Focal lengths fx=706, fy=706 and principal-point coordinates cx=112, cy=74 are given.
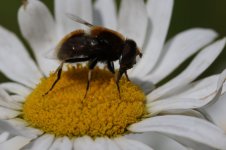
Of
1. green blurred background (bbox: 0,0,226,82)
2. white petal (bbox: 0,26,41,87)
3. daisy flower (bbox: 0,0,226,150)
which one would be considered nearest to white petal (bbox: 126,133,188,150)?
daisy flower (bbox: 0,0,226,150)

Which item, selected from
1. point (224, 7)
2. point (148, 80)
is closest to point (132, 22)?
point (148, 80)

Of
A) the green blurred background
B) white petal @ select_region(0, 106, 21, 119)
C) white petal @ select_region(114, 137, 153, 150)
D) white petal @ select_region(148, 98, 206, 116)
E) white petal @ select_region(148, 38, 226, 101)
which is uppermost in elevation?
the green blurred background

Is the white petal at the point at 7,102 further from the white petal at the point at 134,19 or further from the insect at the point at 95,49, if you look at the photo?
the white petal at the point at 134,19

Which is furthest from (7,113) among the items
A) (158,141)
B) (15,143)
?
(158,141)

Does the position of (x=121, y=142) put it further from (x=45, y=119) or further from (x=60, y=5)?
(x=60, y=5)

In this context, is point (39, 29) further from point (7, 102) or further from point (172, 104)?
point (172, 104)

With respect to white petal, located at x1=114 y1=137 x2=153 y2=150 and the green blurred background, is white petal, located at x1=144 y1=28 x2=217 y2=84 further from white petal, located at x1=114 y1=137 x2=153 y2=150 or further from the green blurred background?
the green blurred background
